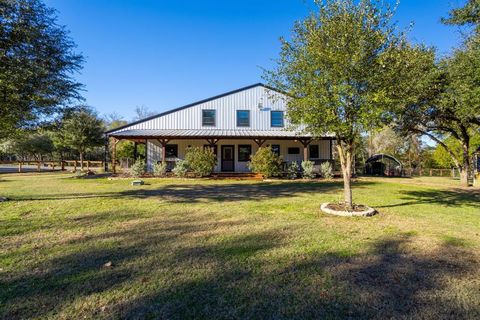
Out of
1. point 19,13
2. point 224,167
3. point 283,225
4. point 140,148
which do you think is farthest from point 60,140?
point 283,225

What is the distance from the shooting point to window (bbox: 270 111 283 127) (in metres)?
22.5

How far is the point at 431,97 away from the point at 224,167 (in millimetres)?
14082

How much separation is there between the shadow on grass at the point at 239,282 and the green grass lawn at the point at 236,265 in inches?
0.5

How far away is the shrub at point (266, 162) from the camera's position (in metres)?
18.0

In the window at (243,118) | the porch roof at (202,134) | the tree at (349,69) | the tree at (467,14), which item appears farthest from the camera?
the window at (243,118)

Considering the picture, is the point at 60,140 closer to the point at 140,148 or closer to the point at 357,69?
the point at 140,148

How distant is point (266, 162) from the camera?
18.0 metres

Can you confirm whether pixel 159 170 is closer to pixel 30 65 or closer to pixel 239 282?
pixel 30 65

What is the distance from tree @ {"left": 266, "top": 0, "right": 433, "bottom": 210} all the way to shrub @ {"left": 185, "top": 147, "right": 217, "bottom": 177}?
1133 centimetres

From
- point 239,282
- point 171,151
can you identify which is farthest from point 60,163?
point 239,282

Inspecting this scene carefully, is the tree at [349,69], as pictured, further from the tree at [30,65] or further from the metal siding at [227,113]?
the metal siding at [227,113]

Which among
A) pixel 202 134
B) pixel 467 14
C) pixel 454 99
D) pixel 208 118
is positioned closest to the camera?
pixel 467 14

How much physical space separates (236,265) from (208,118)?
19.1 meters

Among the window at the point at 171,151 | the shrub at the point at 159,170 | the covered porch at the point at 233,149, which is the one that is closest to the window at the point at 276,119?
the covered porch at the point at 233,149
